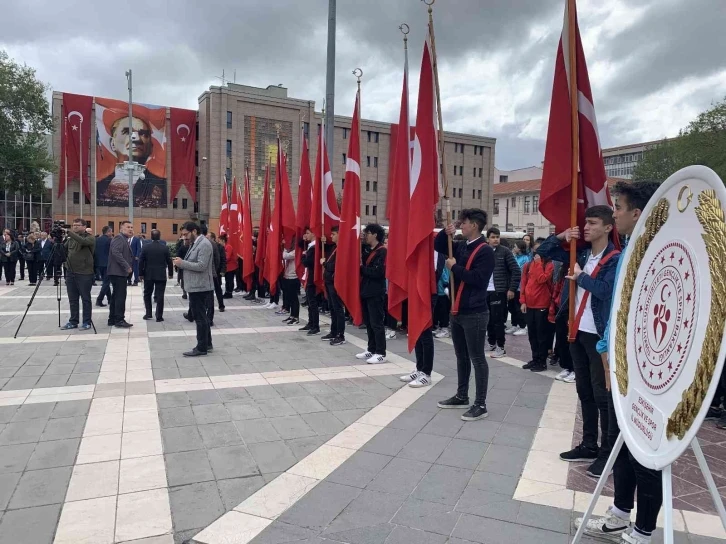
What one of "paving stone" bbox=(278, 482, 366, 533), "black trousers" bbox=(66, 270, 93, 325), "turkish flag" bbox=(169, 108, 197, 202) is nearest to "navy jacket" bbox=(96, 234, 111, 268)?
"black trousers" bbox=(66, 270, 93, 325)

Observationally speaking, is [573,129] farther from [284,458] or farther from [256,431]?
[256,431]

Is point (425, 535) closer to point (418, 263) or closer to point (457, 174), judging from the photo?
point (418, 263)

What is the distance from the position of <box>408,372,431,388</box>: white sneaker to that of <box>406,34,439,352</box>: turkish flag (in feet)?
2.07

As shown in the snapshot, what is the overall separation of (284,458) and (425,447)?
1.20m

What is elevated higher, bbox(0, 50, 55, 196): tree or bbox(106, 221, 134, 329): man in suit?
bbox(0, 50, 55, 196): tree

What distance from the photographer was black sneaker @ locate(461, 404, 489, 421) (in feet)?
17.3

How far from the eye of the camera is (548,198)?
4.50 m

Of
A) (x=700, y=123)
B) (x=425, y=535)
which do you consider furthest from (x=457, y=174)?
(x=425, y=535)

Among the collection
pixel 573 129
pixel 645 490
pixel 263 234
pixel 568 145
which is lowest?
pixel 645 490

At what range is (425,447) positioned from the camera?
4.52m

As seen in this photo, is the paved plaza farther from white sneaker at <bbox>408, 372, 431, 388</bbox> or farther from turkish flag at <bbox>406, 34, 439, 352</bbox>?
turkish flag at <bbox>406, 34, 439, 352</bbox>

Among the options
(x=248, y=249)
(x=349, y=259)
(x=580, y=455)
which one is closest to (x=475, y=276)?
(x=580, y=455)

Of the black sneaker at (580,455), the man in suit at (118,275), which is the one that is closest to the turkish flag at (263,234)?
the man in suit at (118,275)

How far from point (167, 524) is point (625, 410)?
2719 millimetres
